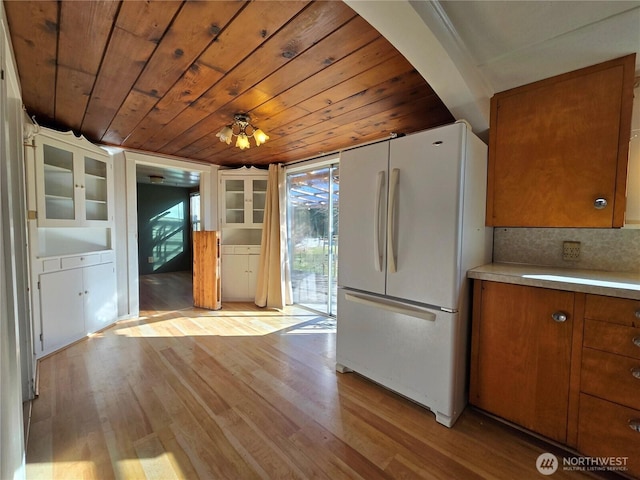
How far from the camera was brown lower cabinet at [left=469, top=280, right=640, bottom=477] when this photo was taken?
1.21 meters

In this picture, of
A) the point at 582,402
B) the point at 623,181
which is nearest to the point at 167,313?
the point at 582,402

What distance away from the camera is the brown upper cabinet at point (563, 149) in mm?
1435

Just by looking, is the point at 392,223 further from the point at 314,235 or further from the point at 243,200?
the point at 243,200

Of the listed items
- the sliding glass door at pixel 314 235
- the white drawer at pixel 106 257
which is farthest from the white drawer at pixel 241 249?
the white drawer at pixel 106 257

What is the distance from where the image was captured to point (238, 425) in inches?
61.4

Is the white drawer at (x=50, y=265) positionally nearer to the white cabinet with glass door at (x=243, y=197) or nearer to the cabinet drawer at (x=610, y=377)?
the white cabinet with glass door at (x=243, y=197)

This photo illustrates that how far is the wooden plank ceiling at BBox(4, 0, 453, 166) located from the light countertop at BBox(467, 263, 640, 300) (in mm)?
1297

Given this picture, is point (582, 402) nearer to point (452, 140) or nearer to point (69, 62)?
point (452, 140)

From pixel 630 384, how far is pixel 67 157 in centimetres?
439

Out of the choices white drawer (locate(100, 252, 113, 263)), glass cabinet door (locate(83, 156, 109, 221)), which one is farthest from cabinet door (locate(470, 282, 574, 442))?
glass cabinet door (locate(83, 156, 109, 221))

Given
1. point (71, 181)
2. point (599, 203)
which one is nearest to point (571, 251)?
point (599, 203)

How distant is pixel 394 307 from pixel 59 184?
3.31 meters

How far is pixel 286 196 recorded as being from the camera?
3912mm
